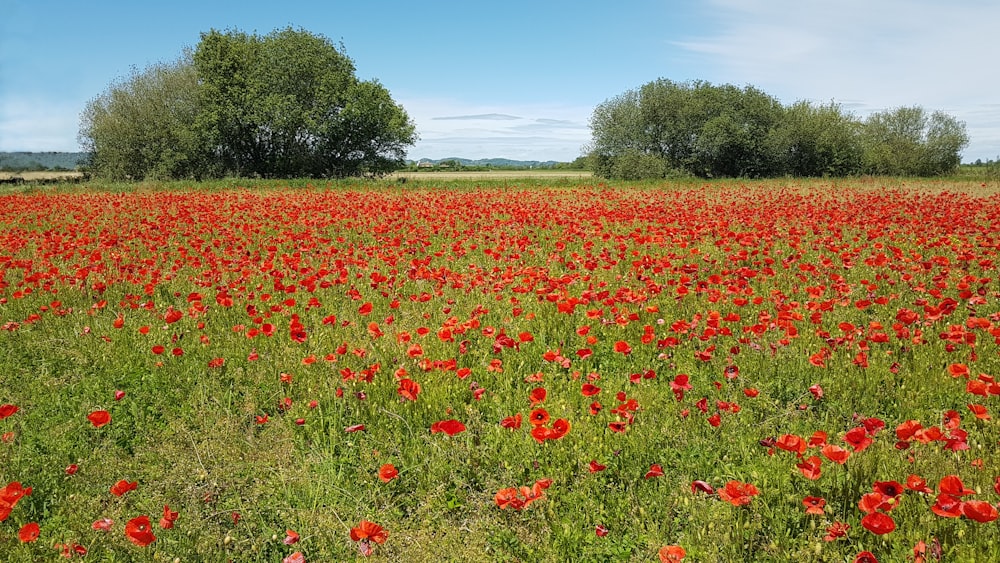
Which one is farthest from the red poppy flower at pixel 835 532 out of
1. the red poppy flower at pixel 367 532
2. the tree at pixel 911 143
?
the tree at pixel 911 143

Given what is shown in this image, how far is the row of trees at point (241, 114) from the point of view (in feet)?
136

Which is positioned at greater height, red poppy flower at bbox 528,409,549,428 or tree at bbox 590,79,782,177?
tree at bbox 590,79,782,177

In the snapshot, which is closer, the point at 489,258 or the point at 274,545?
the point at 274,545

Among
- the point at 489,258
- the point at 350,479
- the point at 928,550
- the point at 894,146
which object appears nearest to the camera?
the point at 928,550

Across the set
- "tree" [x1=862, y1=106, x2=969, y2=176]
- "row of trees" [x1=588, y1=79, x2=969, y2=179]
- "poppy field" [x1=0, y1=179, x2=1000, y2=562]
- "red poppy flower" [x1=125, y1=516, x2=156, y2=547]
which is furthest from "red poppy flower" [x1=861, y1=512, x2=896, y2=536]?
"tree" [x1=862, y1=106, x2=969, y2=176]

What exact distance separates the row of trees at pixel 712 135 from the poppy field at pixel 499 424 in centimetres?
3945

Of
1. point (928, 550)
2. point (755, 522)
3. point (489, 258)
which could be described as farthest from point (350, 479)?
point (489, 258)

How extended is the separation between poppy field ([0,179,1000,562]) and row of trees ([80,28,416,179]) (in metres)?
38.2

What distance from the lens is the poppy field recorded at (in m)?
2.79

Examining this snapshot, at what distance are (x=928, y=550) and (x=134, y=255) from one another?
1084 centimetres

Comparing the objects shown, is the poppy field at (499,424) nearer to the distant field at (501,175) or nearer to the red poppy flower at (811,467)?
the red poppy flower at (811,467)

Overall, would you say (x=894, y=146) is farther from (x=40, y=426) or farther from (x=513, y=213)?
(x=40, y=426)

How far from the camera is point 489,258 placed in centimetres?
914

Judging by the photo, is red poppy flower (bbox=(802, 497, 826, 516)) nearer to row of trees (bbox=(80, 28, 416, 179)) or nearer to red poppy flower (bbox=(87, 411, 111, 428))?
red poppy flower (bbox=(87, 411, 111, 428))
